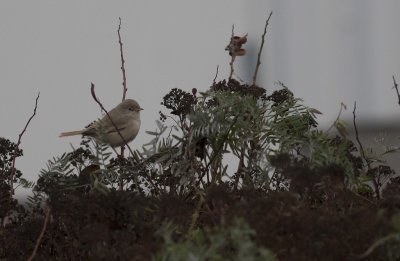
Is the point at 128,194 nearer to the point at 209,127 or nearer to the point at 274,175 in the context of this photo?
the point at 209,127

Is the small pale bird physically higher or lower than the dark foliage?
higher

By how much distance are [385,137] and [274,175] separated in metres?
0.59

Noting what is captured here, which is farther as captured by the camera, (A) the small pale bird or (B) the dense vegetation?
(A) the small pale bird

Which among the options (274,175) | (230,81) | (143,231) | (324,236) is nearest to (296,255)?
(324,236)

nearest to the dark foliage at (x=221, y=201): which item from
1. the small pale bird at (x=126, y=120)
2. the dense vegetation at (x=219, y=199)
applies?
the dense vegetation at (x=219, y=199)

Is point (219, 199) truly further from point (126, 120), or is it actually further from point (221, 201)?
point (126, 120)

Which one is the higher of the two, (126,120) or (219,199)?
(126,120)

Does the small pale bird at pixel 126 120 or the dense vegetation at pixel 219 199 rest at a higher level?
the small pale bird at pixel 126 120

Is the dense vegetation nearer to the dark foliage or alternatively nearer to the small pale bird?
the dark foliage

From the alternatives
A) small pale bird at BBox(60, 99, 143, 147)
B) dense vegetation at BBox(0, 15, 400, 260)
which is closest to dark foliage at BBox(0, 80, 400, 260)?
dense vegetation at BBox(0, 15, 400, 260)

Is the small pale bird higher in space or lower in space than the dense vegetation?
higher

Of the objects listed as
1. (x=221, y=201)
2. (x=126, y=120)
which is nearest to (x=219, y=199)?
(x=221, y=201)

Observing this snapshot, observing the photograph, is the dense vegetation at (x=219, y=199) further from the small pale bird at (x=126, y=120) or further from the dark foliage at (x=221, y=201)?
the small pale bird at (x=126, y=120)

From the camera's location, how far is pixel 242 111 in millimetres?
2340
